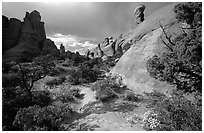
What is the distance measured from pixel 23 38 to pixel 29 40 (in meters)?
1.90

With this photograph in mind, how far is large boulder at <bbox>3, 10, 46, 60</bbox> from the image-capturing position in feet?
133

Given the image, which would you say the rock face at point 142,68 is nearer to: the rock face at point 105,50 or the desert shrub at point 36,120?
the desert shrub at point 36,120

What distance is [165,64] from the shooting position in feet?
29.4

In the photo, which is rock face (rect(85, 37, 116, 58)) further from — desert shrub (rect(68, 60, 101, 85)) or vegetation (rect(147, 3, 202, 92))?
vegetation (rect(147, 3, 202, 92))

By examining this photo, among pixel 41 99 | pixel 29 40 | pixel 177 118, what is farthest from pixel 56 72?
pixel 29 40

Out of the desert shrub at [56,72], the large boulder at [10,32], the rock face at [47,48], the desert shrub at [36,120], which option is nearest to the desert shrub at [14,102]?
the desert shrub at [36,120]

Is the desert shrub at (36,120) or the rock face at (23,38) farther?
the rock face at (23,38)

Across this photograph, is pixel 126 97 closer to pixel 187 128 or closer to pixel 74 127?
pixel 74 127

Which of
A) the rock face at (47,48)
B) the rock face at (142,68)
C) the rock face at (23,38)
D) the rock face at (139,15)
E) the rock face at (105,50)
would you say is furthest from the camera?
the rock face at (105,50)

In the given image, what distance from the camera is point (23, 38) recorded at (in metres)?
46.2

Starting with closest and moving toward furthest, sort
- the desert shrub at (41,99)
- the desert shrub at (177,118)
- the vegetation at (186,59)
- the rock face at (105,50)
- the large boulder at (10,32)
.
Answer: the desert shrub at (177,118), the vegetation at (186,59), the desert shrub at (41,99), the large boulder at (10,32), the rock face at (105,50)

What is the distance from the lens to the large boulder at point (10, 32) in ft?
145

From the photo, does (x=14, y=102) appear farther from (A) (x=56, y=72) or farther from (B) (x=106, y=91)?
(A) (x=56, y=72)

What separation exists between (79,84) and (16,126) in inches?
397
